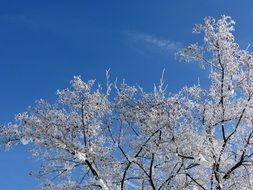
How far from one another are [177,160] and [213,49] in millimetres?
4021

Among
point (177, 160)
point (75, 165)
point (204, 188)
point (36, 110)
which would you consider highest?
point (36, 110)

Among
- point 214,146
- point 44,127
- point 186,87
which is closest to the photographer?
point 214,146

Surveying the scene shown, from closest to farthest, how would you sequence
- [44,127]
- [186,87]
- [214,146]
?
[214,146] < [186,87] < [44,127]

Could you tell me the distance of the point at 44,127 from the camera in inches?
744

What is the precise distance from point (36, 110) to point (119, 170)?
150 inches

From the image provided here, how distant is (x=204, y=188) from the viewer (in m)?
16.9

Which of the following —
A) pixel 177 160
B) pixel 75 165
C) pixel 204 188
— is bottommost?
pixel 204 188

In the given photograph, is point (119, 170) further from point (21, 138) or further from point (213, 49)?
point (213, 49)

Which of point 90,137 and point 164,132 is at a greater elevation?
point 90,137

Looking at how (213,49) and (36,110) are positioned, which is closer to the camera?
(213,49)

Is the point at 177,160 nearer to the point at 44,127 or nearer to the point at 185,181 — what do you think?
the point at 185,181

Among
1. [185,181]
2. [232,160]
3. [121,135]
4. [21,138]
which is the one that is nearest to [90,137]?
[121,135]

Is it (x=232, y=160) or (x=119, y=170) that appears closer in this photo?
(x=232, y=160)

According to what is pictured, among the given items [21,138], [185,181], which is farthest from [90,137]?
[185,181]
